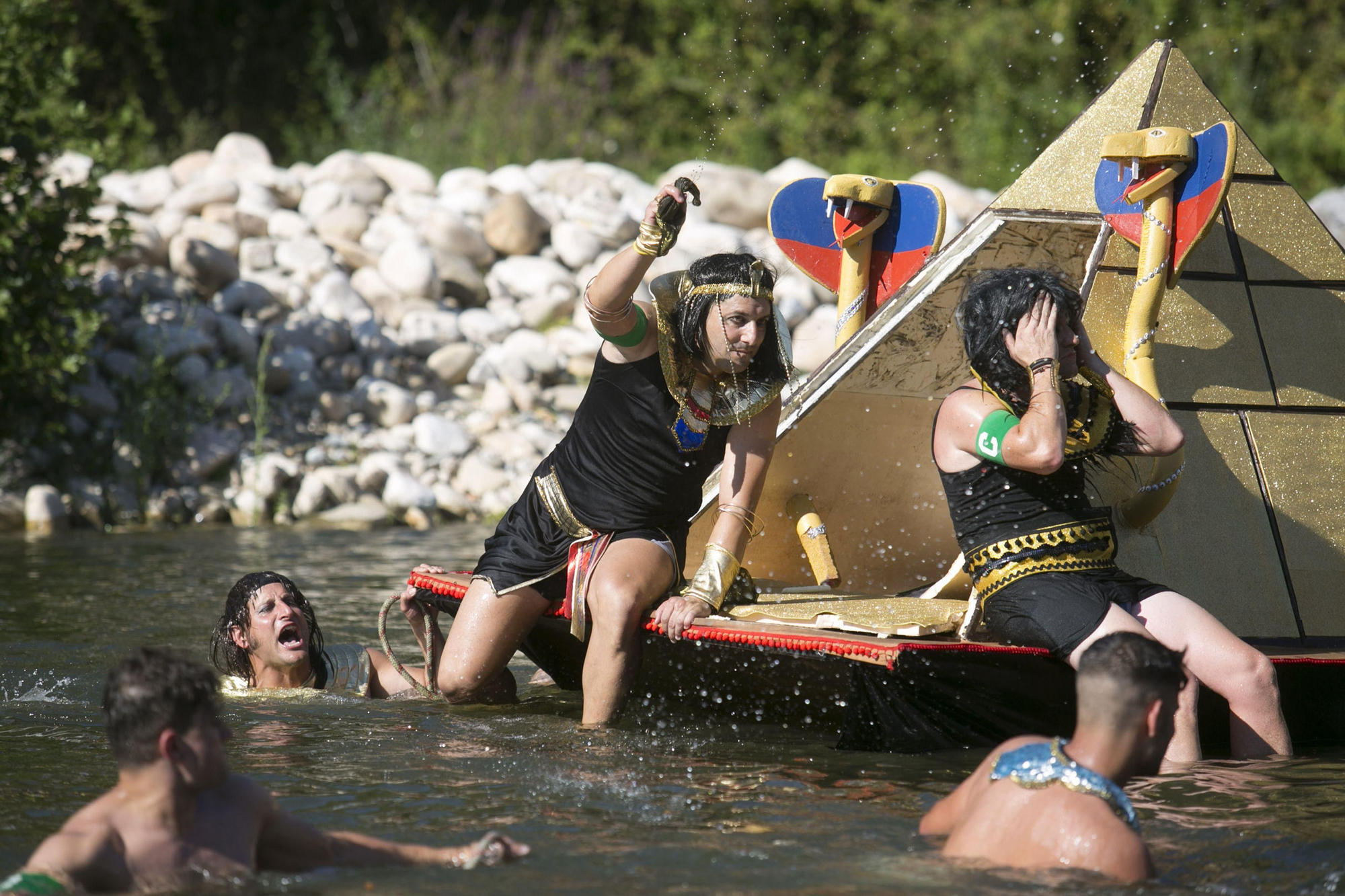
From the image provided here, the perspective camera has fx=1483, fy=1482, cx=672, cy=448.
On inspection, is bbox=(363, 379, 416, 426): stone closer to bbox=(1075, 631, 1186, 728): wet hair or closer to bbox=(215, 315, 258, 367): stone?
bbox=(215, 315, 258, 367): stone

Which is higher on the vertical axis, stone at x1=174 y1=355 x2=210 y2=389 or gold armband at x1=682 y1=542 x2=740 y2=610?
stone at x1=174 y1=355 x2=210 y2=389

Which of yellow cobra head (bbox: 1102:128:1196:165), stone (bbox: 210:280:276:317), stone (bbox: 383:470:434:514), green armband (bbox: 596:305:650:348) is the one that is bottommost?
stone (bbox: 383:470:434:514)

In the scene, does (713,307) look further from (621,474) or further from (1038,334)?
(1038,334)

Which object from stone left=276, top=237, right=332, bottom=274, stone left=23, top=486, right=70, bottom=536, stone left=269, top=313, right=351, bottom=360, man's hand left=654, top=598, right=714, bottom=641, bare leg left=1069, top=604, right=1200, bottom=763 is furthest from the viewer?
stone left=276, top=237, right=332, bottom=274

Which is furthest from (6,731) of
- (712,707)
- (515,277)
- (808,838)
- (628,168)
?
(628,168)

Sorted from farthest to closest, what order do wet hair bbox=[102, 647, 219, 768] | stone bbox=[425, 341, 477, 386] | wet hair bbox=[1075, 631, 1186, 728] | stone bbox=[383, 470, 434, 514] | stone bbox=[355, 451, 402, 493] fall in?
stone bbox=[425, 341, 477, 386]
stone bbox=[355, 451, 402, 493]
stone bbox=[383, 470, 434, 514]
wet hair bbox=[1075, 631, 1186, 728]
wet hair bbox=[102, 647, 219, 768]

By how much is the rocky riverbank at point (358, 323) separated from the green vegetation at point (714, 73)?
2.03 meters

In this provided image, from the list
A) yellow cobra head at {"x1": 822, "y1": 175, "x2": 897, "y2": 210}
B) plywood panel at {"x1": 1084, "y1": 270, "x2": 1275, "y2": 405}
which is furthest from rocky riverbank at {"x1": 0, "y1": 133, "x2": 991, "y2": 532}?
plywood panel at {"x1": 1084, "y1": 270, "x2": 1275, "y2": 405}

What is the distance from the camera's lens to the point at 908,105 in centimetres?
1595

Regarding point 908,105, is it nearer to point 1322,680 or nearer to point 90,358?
point 90,358

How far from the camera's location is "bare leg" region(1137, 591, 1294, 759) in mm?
4012

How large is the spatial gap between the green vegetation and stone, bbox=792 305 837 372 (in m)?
4.14

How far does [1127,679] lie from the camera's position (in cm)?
289

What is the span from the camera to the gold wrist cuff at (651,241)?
426 centimetres
